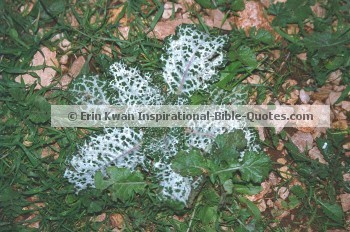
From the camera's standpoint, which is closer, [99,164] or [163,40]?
[99,164]

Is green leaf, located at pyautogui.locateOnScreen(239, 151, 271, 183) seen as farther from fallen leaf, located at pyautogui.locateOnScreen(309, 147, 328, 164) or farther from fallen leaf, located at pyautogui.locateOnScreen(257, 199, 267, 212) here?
fallen leaf, located at pyautogui.locateOnScreen(309, 147, 328, 164)

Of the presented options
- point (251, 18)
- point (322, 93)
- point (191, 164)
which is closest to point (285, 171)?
point (322, 93)

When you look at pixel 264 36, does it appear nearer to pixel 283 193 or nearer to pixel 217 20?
pixel 217 20

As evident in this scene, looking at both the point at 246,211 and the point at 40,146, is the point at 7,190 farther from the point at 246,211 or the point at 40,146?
the point at 246,211

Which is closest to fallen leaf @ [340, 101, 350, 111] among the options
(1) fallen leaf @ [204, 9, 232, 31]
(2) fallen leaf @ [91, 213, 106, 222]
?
(1) fallen leaf @ [204, 9, 232, 31]

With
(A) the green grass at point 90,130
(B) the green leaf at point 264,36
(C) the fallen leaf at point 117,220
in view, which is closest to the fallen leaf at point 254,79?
(A) the green grass at point 90,130

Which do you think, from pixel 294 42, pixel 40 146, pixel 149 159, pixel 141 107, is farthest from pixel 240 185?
pixel 40 146
